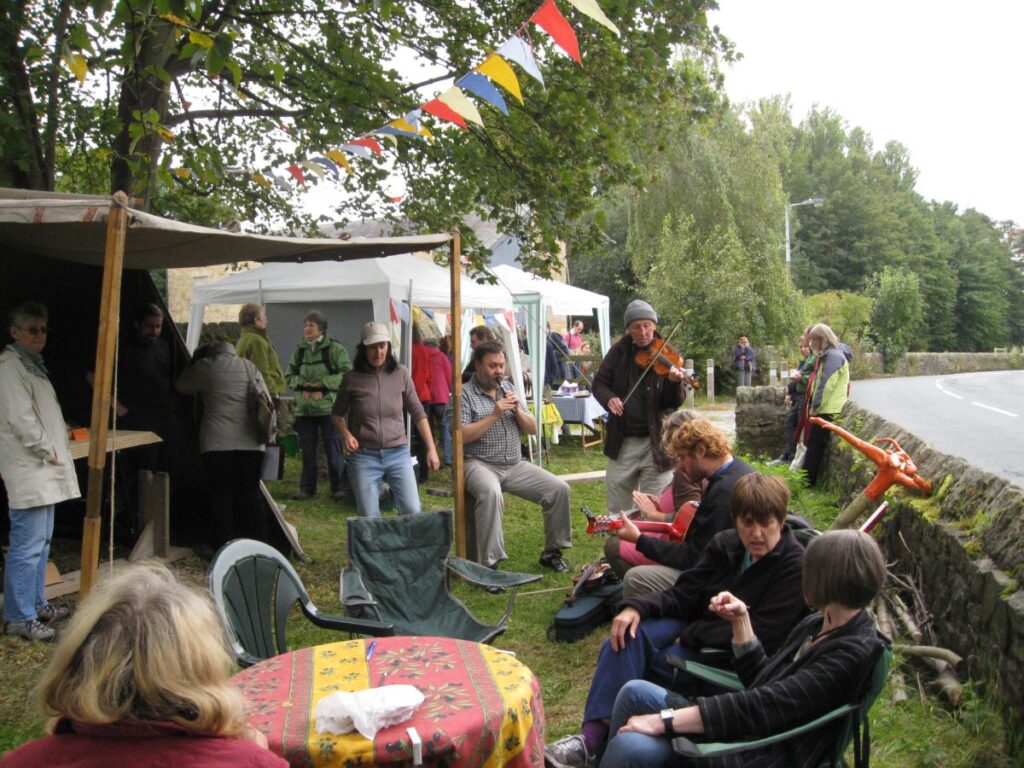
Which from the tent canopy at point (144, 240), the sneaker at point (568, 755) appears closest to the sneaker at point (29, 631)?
the tent canopy at point (144, 240)

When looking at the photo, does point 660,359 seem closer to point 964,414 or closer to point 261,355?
point 261,355

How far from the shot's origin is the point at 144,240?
4.80m

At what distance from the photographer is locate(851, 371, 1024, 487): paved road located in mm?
10880

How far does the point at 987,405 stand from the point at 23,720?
63.0ft

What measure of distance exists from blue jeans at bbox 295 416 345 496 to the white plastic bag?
6420 mm

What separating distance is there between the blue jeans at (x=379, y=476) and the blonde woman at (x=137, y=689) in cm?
419

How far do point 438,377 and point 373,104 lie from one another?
3.27 meters

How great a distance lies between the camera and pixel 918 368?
36.3 m

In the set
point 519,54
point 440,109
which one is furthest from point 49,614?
point 519,54

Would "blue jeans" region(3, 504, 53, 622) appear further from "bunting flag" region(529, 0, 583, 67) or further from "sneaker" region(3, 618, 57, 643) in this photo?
"bunting flag" region(529, 0, 583, 67)

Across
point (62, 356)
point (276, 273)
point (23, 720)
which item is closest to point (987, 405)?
point (276, 273)

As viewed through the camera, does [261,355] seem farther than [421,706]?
Yes

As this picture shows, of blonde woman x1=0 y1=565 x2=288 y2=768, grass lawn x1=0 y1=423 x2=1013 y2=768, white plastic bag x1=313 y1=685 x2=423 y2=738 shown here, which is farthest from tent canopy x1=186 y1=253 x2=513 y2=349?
blonde woman x1=0 y1=565 x2=288 y2=768

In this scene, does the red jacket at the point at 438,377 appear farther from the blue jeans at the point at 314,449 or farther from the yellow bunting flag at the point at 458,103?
the yellow bunting flag at the point at 458,103
